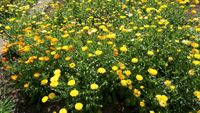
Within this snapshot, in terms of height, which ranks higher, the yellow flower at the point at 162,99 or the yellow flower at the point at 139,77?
the yellow flower at the point at 139,77

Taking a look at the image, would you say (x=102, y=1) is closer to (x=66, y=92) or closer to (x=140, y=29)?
(x=140, y=29)

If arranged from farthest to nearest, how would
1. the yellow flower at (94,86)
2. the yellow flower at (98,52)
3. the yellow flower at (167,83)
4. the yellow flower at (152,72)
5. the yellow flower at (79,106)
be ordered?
the yellow flower at (98,52)
the yellow flower at (152,72)
the yellow flower at (167,83)
the yellow flower at (94,86)
the yellow flower at (79,106)

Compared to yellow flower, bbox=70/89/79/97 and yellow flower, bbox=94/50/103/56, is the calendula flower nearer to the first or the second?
yellow flower, bbox=94/50/103/56

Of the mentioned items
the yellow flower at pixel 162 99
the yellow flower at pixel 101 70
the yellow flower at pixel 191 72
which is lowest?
the yellow flower at pixel 162 99

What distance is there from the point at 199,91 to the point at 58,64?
5.93 ft

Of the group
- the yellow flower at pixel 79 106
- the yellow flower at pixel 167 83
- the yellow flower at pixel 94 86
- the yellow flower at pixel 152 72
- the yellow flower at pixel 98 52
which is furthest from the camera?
the yellow flower at pixel 98 52

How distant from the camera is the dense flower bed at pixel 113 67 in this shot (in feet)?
12.8

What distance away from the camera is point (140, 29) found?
498 cm

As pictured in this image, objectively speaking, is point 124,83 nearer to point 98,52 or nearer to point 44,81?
point 98,52

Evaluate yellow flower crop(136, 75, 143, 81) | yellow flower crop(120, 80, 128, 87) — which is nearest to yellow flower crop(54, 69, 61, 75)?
yellow flower crop(120, 80, 128, 87)

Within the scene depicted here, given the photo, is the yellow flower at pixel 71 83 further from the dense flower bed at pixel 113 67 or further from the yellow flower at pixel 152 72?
the yellow flower at pixel 152 72

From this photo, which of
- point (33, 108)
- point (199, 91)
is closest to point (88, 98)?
point (33, 108)

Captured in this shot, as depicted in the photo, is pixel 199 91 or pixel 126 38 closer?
pixel 199 91

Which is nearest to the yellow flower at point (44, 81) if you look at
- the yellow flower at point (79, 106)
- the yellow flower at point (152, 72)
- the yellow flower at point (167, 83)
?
the yellow flower at point (79, 106)
